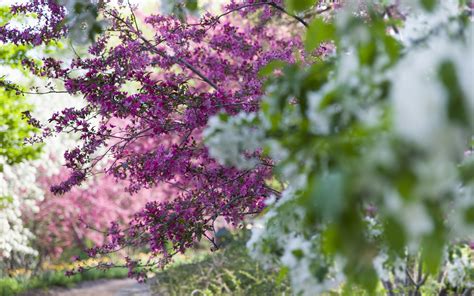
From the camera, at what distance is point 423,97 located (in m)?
1.07

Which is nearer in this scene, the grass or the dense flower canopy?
the dense flower canopy

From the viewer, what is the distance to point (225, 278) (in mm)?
8688

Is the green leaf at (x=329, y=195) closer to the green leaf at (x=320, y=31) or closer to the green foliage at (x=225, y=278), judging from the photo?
the green leaf at (x=320, y=31)

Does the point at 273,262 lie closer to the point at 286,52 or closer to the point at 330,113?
the point at 330,113

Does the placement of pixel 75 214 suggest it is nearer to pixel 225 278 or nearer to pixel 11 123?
pixel 11 123

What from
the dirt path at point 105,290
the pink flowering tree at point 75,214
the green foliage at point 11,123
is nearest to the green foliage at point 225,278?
the dirt path at point 105,290

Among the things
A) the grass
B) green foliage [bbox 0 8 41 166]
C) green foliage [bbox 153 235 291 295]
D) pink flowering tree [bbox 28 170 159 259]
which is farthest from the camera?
pink flowering tree [bbox 28 170 159 259]

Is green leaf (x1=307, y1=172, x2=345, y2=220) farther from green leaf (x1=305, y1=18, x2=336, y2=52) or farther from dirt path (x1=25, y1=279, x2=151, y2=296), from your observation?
dirt path (x1=25, y1=279, x2=151, y2=296)

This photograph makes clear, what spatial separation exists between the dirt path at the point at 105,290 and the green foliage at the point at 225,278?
1.93 feet

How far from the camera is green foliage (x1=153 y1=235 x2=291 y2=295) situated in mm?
7441

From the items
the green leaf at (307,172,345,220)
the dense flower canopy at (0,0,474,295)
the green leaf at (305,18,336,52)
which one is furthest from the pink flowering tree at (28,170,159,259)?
the green leaf at (307,172,345,220)

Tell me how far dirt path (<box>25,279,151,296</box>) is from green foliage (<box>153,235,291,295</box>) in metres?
0.59

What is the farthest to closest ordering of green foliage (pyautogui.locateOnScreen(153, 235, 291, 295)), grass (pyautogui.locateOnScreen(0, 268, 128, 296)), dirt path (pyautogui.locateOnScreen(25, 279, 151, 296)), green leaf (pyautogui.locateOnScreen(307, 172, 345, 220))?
1. dirt path (pyautogui.locateOnScreen(25, 279, 151, 296))
2. grass (pyautogui.locateOnScreen(0, 268, 128, 296))
3. green foliage (pyautogui.locateOnScreen(153, 235, 291, 295))
4. green leaf (pyautogui.locateOnScreen(307, 172, 345, 220))

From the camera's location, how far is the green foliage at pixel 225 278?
744cm
